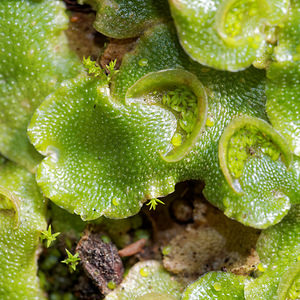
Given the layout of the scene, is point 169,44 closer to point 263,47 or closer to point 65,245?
point 263,47

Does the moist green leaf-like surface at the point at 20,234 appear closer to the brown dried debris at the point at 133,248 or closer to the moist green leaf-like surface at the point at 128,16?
the brown dried debris at the point at 133,248

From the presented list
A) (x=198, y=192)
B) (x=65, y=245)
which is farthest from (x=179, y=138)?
(x=65, y=245)

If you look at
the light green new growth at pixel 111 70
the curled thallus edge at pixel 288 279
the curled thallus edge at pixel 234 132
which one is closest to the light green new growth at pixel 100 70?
the light green new growth at pixel 111 70

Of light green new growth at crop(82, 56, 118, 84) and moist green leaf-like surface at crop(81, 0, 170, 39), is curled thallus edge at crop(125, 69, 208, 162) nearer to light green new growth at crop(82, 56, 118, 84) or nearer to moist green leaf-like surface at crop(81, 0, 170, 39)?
light green new growth at crop(82, 56, 118, 84)

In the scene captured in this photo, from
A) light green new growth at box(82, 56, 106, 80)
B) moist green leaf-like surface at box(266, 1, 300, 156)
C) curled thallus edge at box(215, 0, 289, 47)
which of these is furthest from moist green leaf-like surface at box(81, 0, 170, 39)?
moist green leaf-like surface at box(266, 1, 300, 156)

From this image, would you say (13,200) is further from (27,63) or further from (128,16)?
(128,16)

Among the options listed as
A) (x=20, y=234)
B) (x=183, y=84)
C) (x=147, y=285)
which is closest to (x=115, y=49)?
(x=183, y=84)
